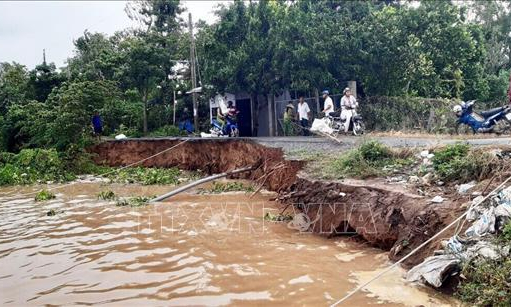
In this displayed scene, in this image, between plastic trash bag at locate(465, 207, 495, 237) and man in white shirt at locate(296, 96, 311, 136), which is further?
man in white shirt at locate(296, 96, 311, 136)

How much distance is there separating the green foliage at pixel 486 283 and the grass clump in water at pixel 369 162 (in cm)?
390

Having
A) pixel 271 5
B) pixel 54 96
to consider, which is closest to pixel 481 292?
pixel 271 5

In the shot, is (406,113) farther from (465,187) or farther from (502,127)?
(465,187)

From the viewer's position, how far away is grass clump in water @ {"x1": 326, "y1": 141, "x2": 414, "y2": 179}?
8.88 metres

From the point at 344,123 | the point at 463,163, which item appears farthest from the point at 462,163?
the point at 344,123

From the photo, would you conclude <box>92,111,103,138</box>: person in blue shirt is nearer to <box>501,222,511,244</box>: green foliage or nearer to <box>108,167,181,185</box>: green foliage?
<box>108,167,181,185</box>: green foliage

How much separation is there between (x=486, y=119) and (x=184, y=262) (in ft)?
32.4

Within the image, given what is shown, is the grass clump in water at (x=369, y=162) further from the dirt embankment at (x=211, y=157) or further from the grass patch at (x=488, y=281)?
the grass patch at (x=488, y=281)

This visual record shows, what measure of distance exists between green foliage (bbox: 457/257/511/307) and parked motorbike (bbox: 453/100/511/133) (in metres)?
8.53

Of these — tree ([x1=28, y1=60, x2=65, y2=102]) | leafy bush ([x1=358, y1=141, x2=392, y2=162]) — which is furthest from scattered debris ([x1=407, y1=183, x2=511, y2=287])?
tree ([x1=28, y1=60, x2=65, y2=102])

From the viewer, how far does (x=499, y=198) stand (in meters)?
5.72

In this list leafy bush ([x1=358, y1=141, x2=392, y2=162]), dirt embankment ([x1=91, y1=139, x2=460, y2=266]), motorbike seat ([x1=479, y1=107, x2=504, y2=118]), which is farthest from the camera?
motorbike seat ([x1=479, y1=107, x2=504, y2=118])

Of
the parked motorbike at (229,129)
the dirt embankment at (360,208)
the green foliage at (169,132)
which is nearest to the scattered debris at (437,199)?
the dirt embankment at (360,208)

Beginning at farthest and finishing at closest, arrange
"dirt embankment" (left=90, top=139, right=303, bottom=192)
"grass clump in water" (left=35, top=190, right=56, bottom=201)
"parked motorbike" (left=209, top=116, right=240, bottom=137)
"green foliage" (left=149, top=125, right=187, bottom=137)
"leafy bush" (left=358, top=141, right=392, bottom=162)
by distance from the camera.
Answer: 1. "green foliage" (left=149, top=125, right=187, bottom=137)
2. "parked motorbike" (left=209, top=116, right=240, bottom=137)
3. "grass clump in water" (left=35, top=190, right=56, bottom=201)
4. "dirt embankment" (left=90, top=139, right=303, bottom=192)
5. "leafy bush" (left=358, top=141, right=392, bottom=162)
